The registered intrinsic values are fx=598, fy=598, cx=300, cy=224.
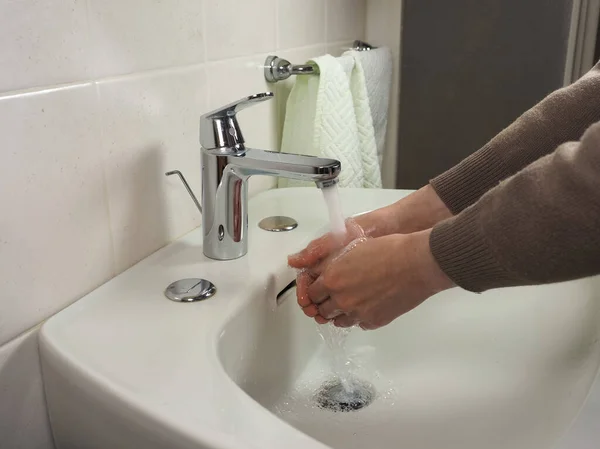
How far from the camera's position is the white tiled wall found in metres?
0.45

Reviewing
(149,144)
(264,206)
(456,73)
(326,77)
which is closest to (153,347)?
(149,144)

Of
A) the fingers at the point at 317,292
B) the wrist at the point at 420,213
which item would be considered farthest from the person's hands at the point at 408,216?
the fingers at the point at 317,292

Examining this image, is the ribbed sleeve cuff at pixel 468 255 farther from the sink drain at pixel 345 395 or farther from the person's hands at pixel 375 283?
the sink drain at pixel 345 395

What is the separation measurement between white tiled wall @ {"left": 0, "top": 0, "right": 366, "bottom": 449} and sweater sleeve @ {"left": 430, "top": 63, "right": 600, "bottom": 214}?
288mm

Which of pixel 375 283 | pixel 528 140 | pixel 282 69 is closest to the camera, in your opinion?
pixel 375 283

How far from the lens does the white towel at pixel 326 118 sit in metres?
0.83

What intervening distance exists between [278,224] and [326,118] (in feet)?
0.69

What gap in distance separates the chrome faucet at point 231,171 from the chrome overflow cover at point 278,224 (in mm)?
76

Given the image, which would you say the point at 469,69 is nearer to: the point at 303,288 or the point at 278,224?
the point at 278,224

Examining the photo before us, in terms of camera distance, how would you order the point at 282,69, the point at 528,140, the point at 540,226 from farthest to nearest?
the point at 282,69
the point at 528,140
the point at 540,226

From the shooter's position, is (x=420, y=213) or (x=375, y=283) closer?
(x=375, y=283)

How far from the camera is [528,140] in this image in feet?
1.99

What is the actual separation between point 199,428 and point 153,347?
11cm

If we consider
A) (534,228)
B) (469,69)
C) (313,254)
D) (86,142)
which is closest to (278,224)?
(313,254)
